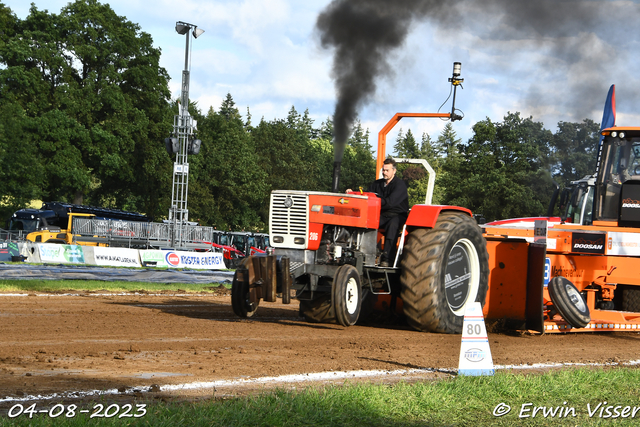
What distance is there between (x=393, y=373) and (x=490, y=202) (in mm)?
45418

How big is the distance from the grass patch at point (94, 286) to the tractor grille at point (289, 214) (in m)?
8.93

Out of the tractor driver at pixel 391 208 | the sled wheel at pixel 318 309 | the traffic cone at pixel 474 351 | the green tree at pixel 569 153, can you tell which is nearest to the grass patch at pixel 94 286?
the sled wheel at pixel 318 309

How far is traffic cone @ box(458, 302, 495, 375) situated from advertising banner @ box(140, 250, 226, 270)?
22947 millimetres

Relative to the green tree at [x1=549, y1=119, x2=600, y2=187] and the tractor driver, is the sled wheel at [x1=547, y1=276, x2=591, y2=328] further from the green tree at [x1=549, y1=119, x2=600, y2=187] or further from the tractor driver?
the green tree at [x1=549, y1=119, x2=600, y2=187]

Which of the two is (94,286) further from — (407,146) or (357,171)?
(407,146)

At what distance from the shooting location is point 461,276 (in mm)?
10250

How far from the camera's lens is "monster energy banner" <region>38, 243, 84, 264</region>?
27297 mm

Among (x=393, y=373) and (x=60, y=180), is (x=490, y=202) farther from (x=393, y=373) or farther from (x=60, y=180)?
(x=393, y=373)

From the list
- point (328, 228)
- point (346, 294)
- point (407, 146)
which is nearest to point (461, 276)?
point (346, 294)

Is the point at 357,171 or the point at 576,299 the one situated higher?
the point at 357,171

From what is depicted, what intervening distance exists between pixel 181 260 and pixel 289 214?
1995cm

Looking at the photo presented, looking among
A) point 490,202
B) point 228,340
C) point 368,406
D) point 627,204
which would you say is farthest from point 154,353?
point 490,202

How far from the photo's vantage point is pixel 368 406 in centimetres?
499

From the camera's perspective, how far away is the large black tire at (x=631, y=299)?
1120 centimetres
